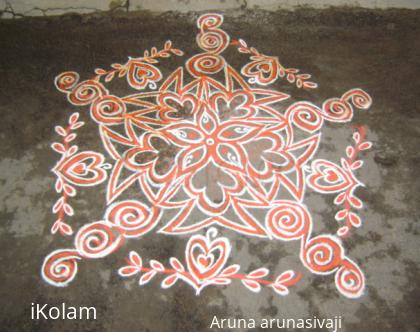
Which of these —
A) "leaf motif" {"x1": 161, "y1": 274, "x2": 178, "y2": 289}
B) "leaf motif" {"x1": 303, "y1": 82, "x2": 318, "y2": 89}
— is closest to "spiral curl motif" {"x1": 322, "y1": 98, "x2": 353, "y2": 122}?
"leaf motif" {"x1": 303, "y1": 82, "x2": 318, "y2": 89}

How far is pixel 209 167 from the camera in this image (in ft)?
6.82

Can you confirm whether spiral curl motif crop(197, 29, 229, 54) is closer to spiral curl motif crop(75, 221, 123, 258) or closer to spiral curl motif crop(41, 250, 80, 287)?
spiral curl motif crop(75, 221, 123, 258)

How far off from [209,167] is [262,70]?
0.79 meters

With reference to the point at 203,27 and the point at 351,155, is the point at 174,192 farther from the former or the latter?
the point at 203,27

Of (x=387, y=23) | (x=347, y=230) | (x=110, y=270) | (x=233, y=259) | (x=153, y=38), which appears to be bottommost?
(x=110, y=270)

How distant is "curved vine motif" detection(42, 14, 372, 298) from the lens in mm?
1795

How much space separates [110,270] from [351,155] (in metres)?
1.35

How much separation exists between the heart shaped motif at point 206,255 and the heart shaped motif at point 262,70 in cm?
105

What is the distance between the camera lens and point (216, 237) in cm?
185

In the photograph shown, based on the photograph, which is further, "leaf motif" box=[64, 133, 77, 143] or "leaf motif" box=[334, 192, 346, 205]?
"leaf motif" box=[64, 133, 77, 143]

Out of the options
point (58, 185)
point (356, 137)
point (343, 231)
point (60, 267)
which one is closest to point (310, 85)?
point (356, 137)

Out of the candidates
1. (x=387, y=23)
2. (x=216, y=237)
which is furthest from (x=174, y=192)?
(x=387, y=23)

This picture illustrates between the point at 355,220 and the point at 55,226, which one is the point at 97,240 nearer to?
the point at 55,226

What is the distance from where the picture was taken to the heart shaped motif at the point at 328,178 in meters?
2.00
